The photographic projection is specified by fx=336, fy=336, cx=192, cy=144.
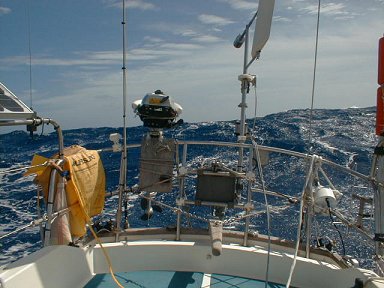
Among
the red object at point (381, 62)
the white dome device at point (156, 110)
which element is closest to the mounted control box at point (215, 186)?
the white dome device at point (156, 110)

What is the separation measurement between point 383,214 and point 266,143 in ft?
57.7

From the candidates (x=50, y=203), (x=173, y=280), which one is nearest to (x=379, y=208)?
(x=173, y=280)

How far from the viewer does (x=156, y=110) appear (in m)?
4.30

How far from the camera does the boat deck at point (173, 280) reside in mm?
3564

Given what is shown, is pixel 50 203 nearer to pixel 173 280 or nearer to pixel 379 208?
pixel 173 280

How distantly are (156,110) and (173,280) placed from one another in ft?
6.68

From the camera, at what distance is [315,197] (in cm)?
372

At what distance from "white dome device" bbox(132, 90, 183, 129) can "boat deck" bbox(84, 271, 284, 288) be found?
1.83 metres

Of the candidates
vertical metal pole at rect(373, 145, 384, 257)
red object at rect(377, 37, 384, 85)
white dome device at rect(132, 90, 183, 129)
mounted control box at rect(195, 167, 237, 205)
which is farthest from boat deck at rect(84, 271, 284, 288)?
red object at rect(377, 37, 384, 85)

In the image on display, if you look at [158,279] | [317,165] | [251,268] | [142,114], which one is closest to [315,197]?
[317,165]

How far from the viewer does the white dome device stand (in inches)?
169

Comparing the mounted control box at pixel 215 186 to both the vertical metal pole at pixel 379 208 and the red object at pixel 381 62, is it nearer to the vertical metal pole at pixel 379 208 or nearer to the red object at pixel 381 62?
the vertical metal pole at pixel 379 208

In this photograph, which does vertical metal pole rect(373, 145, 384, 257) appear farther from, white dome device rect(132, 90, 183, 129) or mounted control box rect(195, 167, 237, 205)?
white dome device rect(132, 90, 183, 129)

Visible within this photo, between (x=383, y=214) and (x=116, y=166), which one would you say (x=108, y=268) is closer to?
(x=383, y=214)
